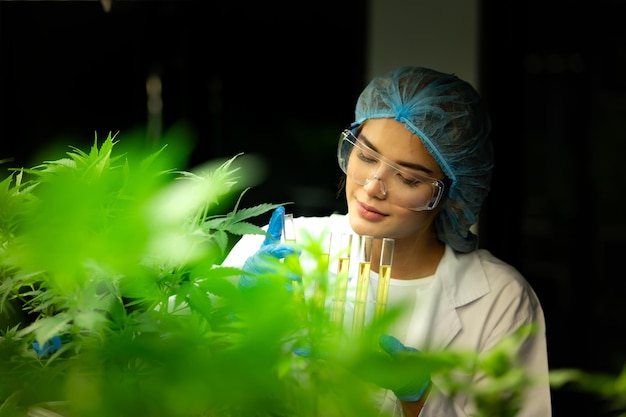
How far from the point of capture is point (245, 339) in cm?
55

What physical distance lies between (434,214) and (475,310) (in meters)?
0.24

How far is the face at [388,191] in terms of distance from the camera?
2.01 metres

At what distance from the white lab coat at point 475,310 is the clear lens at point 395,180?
0.44ft

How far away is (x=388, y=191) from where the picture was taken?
2014mm

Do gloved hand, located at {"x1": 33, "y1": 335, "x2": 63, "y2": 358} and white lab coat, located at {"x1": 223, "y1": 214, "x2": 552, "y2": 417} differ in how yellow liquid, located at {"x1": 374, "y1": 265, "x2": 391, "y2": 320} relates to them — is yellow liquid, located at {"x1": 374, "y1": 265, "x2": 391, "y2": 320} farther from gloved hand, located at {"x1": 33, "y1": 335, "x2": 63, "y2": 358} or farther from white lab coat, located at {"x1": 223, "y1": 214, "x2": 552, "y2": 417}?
gloved hand, located at {"x1": 33, "y1": 335, "x2": 63, "y2": 358}

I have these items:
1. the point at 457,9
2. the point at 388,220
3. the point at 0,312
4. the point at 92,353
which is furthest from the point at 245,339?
the point at 457,9

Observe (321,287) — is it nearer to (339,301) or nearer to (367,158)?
(339,301)

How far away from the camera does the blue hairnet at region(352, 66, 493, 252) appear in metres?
2.10

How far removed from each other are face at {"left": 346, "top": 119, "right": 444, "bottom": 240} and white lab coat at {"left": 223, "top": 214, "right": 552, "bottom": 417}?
95 mm

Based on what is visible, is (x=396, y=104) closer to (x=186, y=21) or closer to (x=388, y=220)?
(x=388, y=220)

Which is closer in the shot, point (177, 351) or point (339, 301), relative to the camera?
point (177, 351)

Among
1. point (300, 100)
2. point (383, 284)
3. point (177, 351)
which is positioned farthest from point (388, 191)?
point (300, 100)

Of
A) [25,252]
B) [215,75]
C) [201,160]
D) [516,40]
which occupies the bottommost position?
[201,160]

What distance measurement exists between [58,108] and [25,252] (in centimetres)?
415
